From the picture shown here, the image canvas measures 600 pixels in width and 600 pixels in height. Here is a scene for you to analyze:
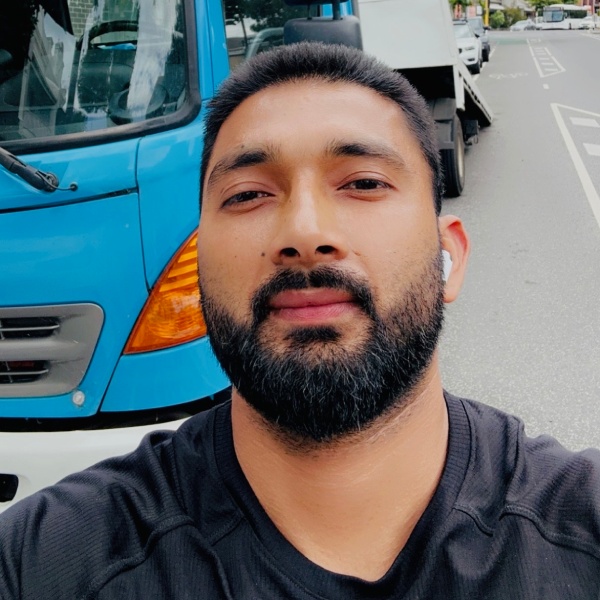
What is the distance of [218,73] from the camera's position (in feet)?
7.97

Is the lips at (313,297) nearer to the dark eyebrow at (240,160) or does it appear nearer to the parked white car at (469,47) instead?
the dark eyebrow at (240,160)

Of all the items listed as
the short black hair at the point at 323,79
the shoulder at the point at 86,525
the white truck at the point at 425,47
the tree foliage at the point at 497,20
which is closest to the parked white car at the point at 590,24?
the tree foliage at the point at 497,20

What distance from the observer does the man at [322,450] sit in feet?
4.03

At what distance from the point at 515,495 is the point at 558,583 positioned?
0.55 feet

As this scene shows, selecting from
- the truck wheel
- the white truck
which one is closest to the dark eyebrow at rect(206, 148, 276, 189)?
the white truck

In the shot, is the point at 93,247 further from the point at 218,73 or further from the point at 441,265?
the point at 441,265

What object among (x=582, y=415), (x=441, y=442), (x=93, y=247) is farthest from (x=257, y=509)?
(x=582, y=415)

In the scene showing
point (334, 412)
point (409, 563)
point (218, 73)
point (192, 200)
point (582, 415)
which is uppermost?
point (218, 73)

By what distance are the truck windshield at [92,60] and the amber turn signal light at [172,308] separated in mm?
523

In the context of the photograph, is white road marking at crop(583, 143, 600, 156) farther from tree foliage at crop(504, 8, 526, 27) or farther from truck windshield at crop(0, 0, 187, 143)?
tree foliage at crop(504, 8, 526, 27)

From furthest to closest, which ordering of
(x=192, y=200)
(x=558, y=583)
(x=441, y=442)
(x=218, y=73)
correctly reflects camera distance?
(x=218, y=73), (x=192, y=200), (x=441, y=442), (x=558, y=583)

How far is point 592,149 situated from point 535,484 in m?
A: 9.22

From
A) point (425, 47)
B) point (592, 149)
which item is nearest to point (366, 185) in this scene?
point (425, 47)

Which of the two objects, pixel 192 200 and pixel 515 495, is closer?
pixel 515 495
